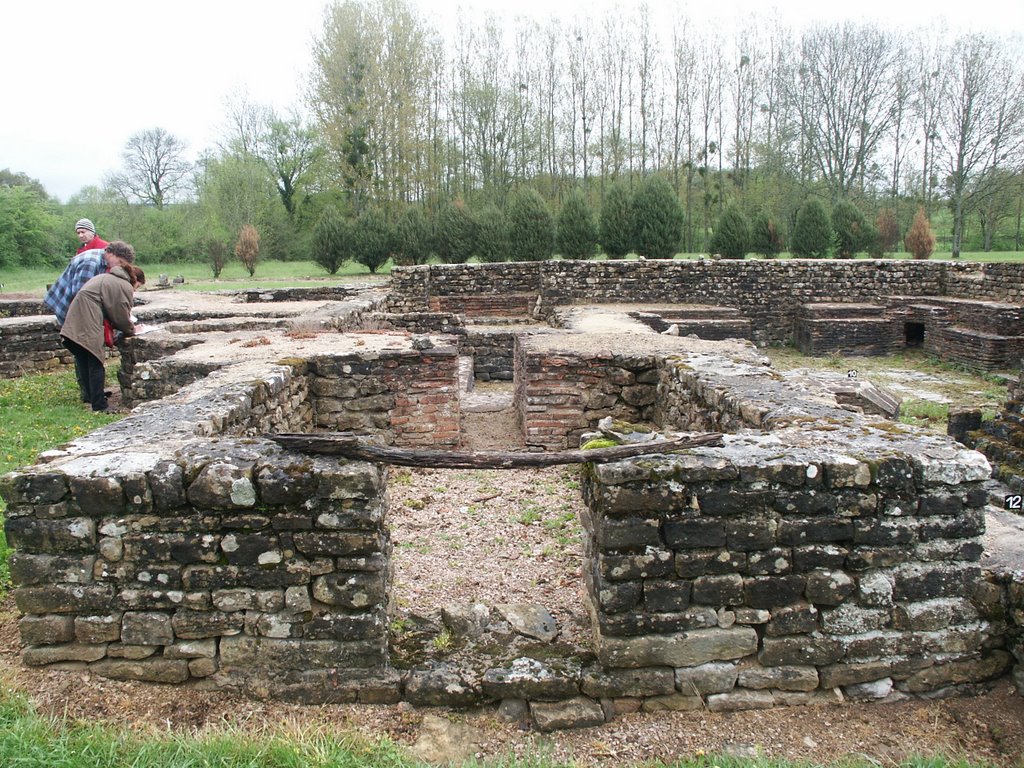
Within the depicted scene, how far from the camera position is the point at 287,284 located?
20.9 m

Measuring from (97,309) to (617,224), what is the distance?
57.9 ft

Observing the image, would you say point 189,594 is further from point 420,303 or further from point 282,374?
point 420,303

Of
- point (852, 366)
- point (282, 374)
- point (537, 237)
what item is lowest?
point (852, 366)

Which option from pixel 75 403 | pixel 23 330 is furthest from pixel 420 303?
pixel 75 403

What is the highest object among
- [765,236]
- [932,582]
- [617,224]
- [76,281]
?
[617,224]

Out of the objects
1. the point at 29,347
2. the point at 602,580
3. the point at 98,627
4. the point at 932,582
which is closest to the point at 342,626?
the point at 98,627

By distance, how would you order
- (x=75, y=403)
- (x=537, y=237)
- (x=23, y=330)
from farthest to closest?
(x=537, y=237)
(x=23, y=330)
(x=75, y=403)

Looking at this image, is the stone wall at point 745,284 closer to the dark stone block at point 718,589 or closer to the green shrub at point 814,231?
the green shrub at point 814,231

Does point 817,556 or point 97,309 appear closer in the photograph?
point 817,556

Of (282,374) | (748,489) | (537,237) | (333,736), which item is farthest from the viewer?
(537,237)

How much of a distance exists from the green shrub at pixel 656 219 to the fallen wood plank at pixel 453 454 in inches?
812

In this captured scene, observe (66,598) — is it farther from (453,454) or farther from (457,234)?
(457,234)

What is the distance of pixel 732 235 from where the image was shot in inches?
925

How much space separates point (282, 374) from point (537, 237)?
17816mm
